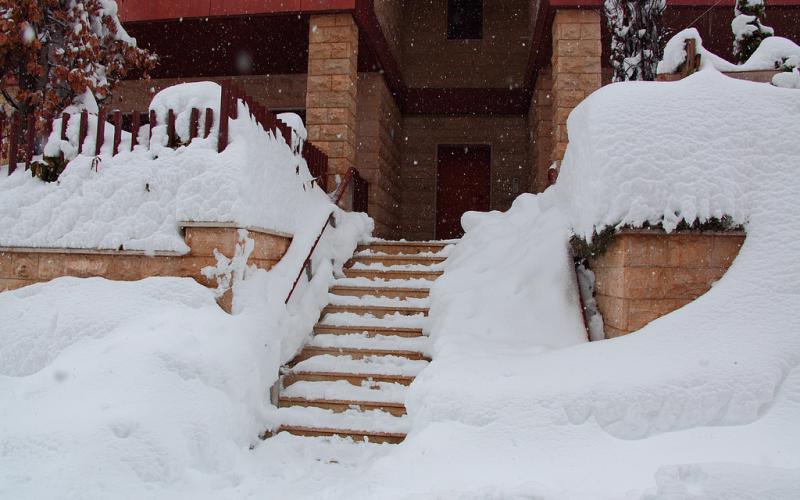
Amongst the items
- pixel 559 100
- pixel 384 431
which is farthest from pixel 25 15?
pixel 559 100

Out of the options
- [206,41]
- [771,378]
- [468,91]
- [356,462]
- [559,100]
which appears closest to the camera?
[771,378]

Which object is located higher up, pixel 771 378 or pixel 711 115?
pixel 711 115

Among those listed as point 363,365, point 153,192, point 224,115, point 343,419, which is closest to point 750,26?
point 363,365

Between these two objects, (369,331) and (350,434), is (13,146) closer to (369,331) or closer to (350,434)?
(369,331)

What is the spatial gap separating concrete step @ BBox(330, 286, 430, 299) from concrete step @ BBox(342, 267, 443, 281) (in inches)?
13.5

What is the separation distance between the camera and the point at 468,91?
1160cm

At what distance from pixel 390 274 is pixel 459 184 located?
20.5 feet

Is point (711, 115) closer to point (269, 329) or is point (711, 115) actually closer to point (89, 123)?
Answer: point (269, 329)

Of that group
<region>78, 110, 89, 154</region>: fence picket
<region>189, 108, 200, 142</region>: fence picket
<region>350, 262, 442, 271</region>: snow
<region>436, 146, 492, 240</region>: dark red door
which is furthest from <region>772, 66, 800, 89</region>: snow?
<region>436, 146, 492, 240</region>: dark red door

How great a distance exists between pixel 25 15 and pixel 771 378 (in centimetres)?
790

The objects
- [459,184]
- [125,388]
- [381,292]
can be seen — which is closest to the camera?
[125,388]

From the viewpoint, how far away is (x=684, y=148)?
13.8ft

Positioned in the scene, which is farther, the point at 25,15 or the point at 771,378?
the point at 25,15

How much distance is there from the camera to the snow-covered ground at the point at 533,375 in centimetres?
319
